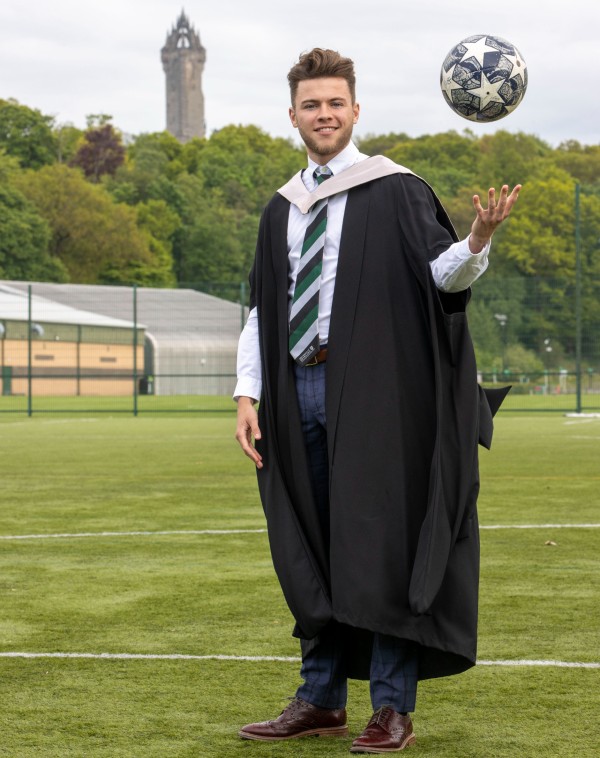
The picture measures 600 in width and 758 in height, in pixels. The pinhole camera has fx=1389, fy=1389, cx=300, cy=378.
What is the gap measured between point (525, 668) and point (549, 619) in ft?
3.20

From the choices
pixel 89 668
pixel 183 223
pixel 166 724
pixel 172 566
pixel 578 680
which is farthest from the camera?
pixel 183 223

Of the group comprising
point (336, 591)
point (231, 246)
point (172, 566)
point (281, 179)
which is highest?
point (281, 179)

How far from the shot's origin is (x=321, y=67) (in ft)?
14.5

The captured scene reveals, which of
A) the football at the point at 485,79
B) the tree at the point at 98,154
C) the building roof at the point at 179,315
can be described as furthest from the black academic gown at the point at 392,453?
the tree at the point at 98,154

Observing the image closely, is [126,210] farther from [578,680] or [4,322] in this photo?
[578,680]

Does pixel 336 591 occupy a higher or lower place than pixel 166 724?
higher

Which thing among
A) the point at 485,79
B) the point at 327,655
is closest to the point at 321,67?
the point at 485,79

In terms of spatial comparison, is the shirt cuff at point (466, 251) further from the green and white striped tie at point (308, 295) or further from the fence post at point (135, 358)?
the fence post at point (135, 358)

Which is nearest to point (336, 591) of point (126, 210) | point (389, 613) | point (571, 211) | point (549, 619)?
point (389, 613)

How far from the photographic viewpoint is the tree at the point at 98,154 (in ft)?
331

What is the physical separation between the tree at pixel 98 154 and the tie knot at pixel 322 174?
97749 millimetres

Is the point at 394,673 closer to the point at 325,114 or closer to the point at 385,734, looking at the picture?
the point at 385,734

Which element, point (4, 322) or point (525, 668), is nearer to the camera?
point (525, 668)

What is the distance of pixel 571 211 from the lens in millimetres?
74625
